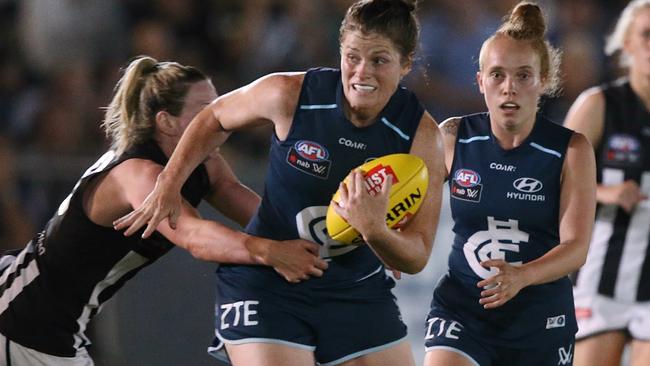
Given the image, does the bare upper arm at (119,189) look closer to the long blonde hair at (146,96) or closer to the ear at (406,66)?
the long blonde hair at (146,96)

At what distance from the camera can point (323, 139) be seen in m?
4.22

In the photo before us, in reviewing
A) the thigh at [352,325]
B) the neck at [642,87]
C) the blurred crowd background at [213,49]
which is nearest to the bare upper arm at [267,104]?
the thigh at [352,325]

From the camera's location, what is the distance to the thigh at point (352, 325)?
430 cm

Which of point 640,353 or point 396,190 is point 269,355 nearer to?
point 396,190

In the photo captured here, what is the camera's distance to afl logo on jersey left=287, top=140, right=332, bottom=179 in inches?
166

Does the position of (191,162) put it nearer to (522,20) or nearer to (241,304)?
(241,304)

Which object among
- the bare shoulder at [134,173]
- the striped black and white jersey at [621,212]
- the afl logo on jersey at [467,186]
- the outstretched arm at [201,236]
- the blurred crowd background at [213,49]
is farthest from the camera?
the blurred crowd background at [213,49]

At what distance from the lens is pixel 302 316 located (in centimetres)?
428

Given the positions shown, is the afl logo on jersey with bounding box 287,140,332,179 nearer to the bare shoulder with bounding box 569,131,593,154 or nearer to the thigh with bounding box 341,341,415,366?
the thigh with bounding box 341,341,415,366

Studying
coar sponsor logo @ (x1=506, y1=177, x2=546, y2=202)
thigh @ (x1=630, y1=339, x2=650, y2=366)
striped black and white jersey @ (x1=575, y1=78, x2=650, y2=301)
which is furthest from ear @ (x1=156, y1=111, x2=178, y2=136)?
thigh @ (x1=630, y1=339, x2=650, y2=366)

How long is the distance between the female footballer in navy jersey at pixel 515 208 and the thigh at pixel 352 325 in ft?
0.78

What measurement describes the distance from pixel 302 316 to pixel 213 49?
543 centimetres

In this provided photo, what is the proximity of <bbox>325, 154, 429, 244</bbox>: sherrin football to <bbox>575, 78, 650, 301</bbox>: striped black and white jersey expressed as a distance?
1.92 metres

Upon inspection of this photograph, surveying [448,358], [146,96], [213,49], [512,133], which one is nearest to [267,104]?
[146,96]
